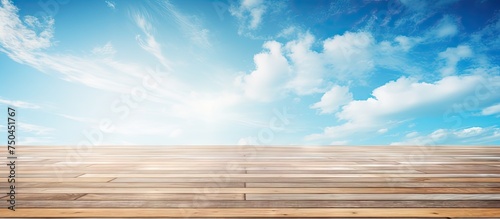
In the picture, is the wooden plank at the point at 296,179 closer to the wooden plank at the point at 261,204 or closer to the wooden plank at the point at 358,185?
the wooden plank at the point at 358,185

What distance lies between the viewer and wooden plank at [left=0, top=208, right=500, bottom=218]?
1.50 metres

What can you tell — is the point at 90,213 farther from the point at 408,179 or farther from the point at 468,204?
the point at 408,179

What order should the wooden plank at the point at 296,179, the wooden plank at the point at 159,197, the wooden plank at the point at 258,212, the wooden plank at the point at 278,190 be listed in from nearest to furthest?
the wooden plank at the point at 258,212 < the wooden plank at the point at 159,197 < the wooden plank at the point at 278,190 < the wooden plank at the point at 296,179

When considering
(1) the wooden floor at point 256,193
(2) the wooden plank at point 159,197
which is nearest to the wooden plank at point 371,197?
(1) the wooden floor at point 256,193

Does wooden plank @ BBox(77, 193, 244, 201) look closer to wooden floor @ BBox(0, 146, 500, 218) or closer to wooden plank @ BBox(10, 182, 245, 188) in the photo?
wooden floor @ BBox(0, 146, 500, 218)

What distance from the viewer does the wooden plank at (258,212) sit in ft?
4.92

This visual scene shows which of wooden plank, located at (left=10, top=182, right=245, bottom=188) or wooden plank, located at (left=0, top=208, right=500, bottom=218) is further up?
wooden plank, located at (left=10, top=182, right=245, bottom=188)

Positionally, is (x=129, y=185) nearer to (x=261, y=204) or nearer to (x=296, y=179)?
(x=261, y=204)

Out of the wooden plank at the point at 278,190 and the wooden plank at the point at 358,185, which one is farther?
the wooden plank at the point at 358,185

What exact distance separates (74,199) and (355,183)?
2020 mm

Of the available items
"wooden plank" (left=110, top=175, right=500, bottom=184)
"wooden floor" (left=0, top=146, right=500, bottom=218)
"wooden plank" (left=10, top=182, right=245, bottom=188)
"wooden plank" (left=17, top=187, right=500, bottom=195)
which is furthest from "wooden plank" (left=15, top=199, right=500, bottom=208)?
"wooden plank" (left=110, top=175, right=500, bottom=184)

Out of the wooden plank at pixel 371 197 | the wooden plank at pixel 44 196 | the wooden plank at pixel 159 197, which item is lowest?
the wooden plank at pixel 371 197

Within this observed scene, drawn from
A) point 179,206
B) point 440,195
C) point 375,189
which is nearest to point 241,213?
point 179,206

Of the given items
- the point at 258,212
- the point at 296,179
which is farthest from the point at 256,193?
the point at 296,179
